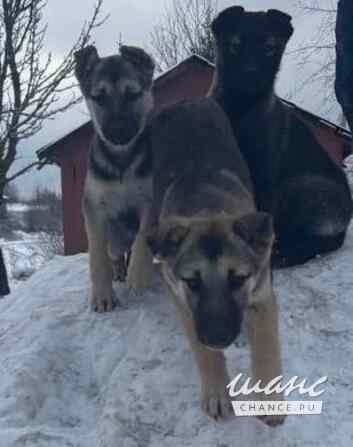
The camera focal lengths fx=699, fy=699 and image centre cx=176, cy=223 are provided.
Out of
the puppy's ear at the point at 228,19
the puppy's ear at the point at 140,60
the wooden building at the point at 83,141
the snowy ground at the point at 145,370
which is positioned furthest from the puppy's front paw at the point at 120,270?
the wooden building at the point at 83,141

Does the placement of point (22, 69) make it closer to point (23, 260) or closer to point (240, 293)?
point (240, 293)

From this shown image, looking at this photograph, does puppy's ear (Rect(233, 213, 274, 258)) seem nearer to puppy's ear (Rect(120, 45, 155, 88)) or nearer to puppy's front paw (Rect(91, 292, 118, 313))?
puppy's front paw (Rect(91, 292, 118, 313))

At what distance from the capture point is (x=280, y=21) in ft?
20.5

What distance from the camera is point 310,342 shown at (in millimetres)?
4758

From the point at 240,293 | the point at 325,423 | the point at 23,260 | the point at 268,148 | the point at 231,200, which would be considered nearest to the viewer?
the point at 240,293

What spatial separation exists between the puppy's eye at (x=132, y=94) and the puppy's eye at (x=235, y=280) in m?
2.70

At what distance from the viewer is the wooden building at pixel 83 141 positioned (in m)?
15.6

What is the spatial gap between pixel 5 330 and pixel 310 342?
Result: 8.78 ft

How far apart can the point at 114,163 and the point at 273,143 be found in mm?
1518

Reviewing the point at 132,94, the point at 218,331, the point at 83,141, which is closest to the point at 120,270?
the point at 132,94

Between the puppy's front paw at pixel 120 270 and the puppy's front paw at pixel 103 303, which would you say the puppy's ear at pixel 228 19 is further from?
the puppy's front paw at pixel 103 303

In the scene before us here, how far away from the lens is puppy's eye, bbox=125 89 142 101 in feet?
19.5

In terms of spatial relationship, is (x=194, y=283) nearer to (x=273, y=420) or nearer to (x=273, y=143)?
(x=273, y=420)

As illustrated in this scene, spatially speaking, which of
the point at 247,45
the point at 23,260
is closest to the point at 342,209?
the point at 247,45
